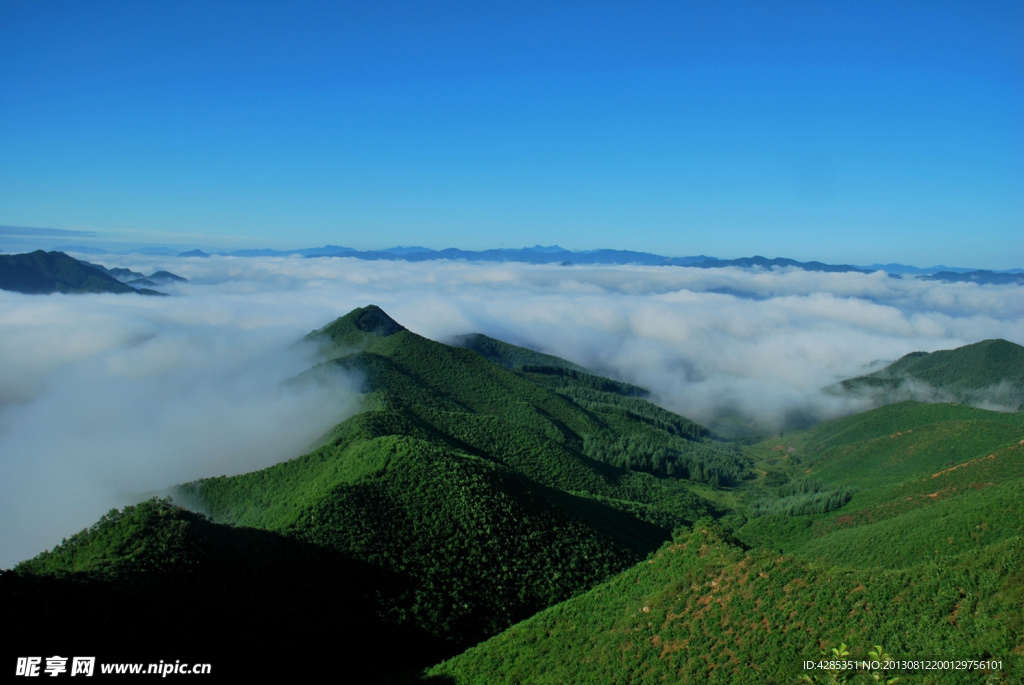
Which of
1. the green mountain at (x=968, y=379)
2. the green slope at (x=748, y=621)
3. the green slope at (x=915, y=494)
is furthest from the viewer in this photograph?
the green mountain at (x=968, y=379)

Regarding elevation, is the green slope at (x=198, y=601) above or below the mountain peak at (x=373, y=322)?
below

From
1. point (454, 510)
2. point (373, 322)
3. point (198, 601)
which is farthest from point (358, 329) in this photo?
point (198, 601)

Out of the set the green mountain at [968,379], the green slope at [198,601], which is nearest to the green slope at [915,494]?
the green slope at [198,601]

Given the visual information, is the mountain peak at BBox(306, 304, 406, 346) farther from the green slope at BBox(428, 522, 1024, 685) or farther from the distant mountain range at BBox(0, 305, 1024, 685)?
the green slope at BBox(428, 522, 1024, 685)

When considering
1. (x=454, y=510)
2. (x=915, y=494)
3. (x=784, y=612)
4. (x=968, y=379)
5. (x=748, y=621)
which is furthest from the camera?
(x=968, y=379)

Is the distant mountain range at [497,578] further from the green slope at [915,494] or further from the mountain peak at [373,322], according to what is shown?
the mountain peak at [373,322]

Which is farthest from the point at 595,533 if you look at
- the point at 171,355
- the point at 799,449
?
the point at 799,449

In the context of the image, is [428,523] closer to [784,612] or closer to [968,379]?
[784,612]

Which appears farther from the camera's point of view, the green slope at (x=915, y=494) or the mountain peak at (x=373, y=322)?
the mountain peak at (x=373, y=322)
